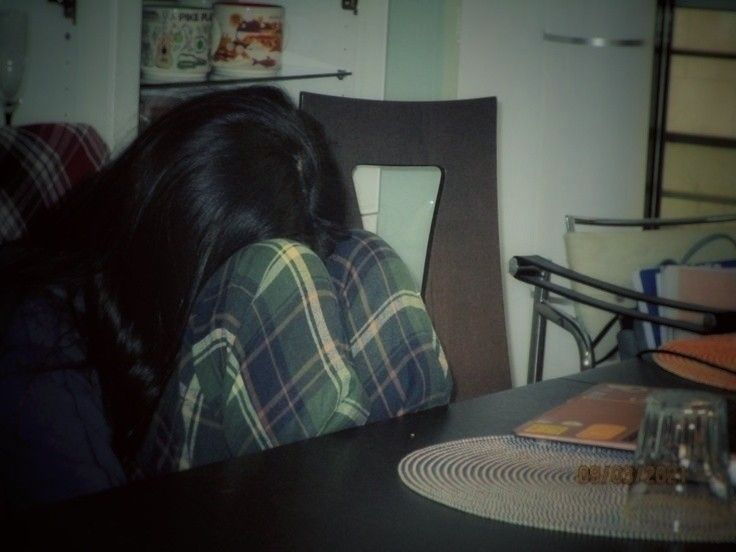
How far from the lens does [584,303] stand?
199 centimetres

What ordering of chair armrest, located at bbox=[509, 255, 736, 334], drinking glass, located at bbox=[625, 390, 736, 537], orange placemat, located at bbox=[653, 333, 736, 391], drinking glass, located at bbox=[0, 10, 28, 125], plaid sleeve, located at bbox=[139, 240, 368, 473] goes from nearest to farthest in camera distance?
drinking glass, located at bbox=[625, 390, 736, 537] < plaid sleeve, located at bbox=[139, 240, 368, 473] < orange placemat, located at bbox=[653, 333, 736, 391] < chair armrest, located at bbox=[509, 255, 736, 334] < drinking glass, located at bbox=[0, 10, 28, 125]

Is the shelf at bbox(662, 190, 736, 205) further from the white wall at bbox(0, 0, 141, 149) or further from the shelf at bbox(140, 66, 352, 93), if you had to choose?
the white wall at bbox(0, 0, 141, 149)

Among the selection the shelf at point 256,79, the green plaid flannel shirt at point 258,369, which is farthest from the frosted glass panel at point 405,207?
the green plaid flannel shirt at point 258,369

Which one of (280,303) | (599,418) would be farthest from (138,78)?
(599,418)

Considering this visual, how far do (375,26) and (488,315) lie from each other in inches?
33.6

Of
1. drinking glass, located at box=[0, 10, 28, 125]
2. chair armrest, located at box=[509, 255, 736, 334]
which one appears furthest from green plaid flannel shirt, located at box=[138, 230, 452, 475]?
drinking glass, located at box=[0, 10, 28, 125]

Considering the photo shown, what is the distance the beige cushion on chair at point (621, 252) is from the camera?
2312mm

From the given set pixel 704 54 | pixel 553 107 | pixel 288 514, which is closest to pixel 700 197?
pixel 704 54

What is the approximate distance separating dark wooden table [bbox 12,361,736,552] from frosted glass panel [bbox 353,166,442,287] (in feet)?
5.80

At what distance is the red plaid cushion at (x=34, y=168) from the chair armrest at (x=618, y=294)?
84 cm

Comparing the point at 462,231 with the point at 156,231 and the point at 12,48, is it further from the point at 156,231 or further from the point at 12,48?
the point at 156,231

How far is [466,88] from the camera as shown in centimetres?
291

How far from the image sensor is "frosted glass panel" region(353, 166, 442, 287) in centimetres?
270

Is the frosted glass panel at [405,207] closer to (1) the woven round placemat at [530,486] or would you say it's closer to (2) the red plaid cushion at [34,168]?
(2) the red plaid cushion at [34,168]
